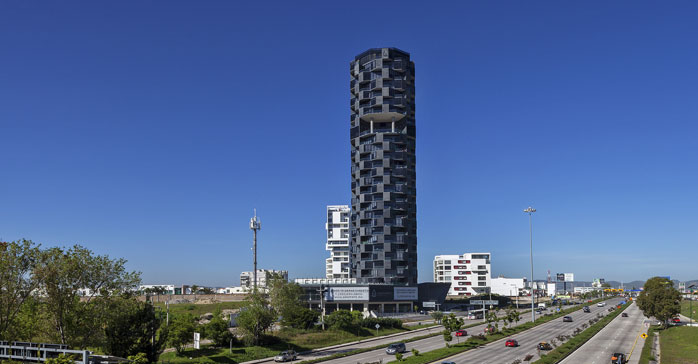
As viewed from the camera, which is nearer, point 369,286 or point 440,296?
point 369,286

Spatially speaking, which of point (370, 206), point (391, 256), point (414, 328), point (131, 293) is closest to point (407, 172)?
point (370, 206)

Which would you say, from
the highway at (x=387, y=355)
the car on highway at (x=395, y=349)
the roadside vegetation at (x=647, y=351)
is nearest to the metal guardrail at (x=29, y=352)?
the highway at (x=387, y=355)

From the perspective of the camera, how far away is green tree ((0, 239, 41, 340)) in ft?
141

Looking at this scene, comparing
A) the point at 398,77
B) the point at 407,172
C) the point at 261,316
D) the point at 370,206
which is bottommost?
the point at 261,316

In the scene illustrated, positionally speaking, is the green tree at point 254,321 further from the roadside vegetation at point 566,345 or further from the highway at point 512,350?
the roadside vegetation at point 566,345

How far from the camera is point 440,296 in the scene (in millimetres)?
170125

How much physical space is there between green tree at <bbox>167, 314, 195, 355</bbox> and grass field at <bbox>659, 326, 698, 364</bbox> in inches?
2369

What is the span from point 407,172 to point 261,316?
99.2 m

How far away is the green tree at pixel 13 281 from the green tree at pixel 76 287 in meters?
0.78

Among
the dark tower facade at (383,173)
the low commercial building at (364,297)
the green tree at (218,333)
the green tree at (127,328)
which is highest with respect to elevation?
the dark tower facade at (383,173)

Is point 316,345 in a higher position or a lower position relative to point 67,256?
lower

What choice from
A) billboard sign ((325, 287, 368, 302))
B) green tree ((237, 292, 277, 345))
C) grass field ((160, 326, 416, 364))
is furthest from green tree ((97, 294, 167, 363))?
billboard sign ((325, 287, 368, 302))

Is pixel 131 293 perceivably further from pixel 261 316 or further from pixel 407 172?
pixel 407 172

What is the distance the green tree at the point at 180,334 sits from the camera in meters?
Answer: 71.4
